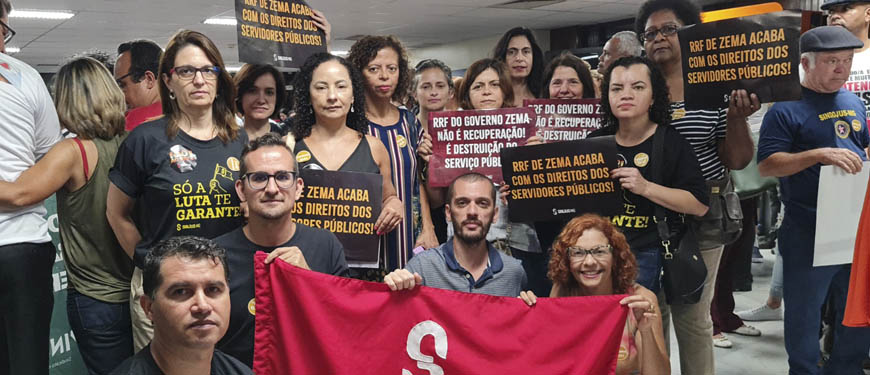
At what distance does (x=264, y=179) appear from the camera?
267cm

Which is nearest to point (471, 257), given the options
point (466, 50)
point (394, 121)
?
point (394, 121)

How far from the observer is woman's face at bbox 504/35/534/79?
14.5 ft

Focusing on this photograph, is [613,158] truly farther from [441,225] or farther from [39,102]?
[39,102]

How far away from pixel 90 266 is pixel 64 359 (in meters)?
1.19

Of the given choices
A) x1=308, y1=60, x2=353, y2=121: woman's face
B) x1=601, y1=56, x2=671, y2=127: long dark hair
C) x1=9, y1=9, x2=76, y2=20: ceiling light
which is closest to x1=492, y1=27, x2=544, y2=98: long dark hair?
x1=601, y1=56, x2=671, y2=127: long dark hair

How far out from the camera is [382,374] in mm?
2738

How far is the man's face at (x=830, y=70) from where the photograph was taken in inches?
140

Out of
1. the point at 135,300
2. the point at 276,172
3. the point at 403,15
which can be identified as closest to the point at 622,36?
the point at 276,172

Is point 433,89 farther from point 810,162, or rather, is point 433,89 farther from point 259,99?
point 810,162

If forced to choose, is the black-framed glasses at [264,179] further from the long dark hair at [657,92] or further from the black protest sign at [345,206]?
the long dark hair at [657,92]

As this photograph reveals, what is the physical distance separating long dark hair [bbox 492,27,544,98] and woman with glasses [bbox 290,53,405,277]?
1349 mm

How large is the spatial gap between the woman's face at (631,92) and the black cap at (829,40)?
3.05ft

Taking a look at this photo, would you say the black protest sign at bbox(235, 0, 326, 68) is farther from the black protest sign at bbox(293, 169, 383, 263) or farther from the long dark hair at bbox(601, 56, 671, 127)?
the long dark hair at bbox(601, 56, 671, 127)

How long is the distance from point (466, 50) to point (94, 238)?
15749mm
